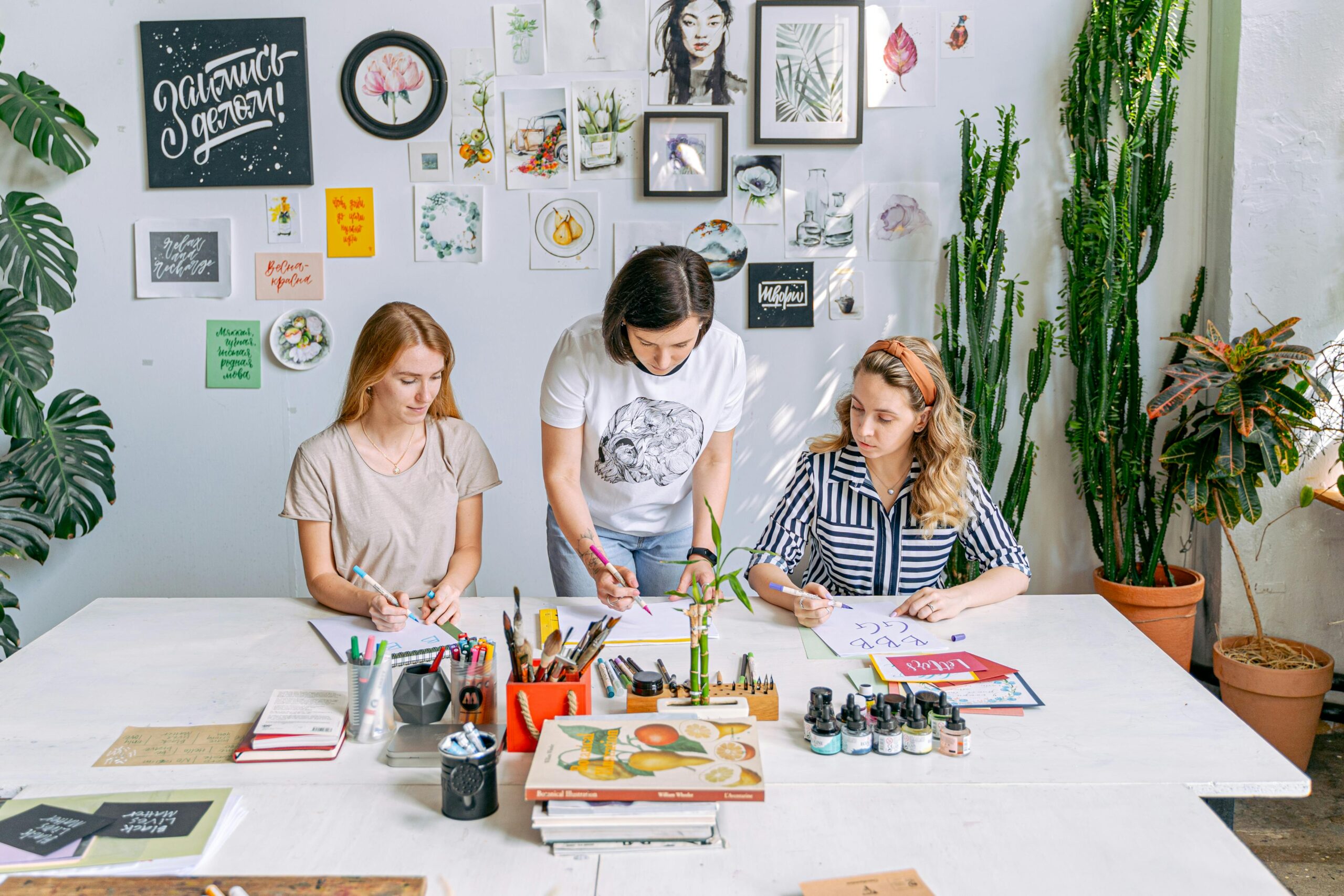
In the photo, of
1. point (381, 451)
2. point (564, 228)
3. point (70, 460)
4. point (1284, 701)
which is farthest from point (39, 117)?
point (1284, 701)

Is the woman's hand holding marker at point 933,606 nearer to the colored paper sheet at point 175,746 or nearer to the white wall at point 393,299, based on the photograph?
the colored paper sheet at point 175,746

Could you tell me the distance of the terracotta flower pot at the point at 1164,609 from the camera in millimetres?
2861

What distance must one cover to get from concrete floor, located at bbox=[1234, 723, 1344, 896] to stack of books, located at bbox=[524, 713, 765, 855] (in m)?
1.56

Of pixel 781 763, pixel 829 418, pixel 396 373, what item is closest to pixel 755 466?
pixel 829 418

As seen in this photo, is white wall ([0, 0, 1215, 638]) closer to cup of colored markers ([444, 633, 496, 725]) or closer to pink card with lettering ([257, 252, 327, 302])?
pink card with lettering ([257, 252, 327, 302])

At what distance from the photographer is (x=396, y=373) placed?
6.72ft

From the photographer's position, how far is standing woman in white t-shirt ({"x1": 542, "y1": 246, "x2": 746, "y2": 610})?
76.5 inches

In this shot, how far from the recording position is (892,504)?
207 centimetres

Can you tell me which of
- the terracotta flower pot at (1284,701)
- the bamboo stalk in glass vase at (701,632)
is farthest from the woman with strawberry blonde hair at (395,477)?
the terracotta flower pot at (1284,701)

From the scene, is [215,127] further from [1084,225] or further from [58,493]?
[1084,225]

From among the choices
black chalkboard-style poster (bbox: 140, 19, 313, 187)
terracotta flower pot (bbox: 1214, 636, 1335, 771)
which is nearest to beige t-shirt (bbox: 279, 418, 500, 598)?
black chalkboard-style poster (bbox: 140, 19, 313, 187)

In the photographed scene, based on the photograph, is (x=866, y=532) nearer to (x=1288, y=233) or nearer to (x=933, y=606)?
(x=933, y=606)

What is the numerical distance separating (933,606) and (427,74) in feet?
7.31

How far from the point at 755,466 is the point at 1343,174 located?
1850mm
